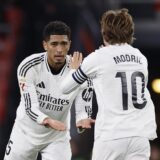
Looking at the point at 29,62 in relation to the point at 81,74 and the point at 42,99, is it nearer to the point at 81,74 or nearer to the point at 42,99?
the point at 42,99

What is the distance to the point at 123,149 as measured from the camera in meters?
8.35

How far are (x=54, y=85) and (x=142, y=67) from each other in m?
1.34

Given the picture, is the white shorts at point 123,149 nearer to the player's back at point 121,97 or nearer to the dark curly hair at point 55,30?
the player's back at point 121,97

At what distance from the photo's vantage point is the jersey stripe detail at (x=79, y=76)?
335 inches

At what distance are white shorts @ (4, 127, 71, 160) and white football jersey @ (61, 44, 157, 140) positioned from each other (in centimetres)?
126

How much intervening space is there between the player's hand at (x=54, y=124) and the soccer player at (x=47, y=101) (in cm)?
11

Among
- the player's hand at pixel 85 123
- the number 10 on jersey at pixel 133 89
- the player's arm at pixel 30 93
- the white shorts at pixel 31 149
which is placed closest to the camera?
the number 10 on jersey at pixel 133 89

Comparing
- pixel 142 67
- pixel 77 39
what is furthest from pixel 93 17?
pixel 142 67

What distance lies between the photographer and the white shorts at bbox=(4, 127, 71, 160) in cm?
962

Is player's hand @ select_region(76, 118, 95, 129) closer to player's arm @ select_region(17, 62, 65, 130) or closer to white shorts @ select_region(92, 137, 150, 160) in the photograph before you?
player's arm @ select_region(17, 62, 65, 130)

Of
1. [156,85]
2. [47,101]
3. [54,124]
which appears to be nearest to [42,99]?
[47,101]

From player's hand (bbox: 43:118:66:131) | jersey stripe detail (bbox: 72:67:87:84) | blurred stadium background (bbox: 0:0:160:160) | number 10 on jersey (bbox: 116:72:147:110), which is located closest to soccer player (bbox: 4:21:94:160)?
player's hand (bbox: 43:118:66:131)

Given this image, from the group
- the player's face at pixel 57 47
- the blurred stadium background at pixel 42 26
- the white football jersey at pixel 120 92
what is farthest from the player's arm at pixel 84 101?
the blurred stadium background at pixel 42 26

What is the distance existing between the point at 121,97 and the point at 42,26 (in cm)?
934
